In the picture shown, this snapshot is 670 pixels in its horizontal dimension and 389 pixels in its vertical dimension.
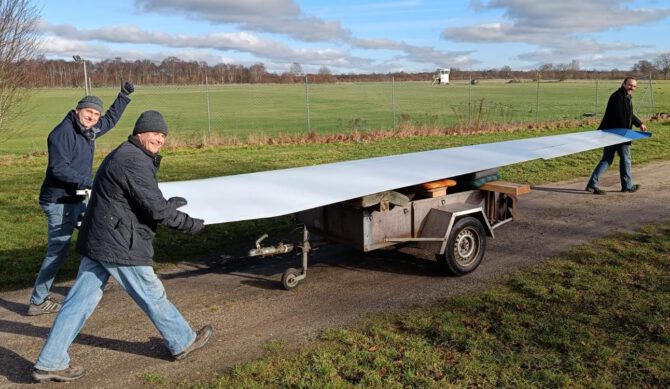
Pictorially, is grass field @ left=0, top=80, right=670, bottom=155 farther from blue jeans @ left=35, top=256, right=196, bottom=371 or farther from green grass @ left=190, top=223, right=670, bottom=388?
green grass @ left=190, top=223, right=670, bottom=388

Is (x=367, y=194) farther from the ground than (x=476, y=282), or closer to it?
farther from the ground

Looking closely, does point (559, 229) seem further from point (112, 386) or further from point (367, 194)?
point (112, 386)

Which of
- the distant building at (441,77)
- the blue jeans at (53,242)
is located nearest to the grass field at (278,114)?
the blue jeans at (53,242)

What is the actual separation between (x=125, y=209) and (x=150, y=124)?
0.62 m

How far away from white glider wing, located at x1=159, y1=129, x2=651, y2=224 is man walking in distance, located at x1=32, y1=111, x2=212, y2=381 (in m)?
0.55

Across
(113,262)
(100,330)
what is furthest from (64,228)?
(113,262)

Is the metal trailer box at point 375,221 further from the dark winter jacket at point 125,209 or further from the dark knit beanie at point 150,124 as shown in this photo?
the dark knit beanie at point 150,124

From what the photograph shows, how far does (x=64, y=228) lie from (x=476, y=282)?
164 inches

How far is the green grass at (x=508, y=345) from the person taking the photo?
3.71 m

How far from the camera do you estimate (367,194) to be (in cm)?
493

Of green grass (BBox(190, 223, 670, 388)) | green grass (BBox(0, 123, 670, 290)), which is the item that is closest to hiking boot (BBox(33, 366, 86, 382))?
green grass (BBox(190, 223, 670, 388))

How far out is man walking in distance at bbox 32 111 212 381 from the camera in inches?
143

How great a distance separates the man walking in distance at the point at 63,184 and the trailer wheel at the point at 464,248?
3675 mm

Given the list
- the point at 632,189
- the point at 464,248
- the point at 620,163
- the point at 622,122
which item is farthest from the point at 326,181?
the point at 632,189
